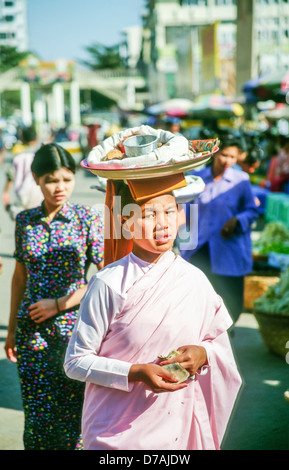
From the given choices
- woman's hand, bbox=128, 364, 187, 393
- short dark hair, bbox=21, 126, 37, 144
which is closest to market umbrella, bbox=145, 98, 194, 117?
short dark hair, bbox=21, 126, 37, 144

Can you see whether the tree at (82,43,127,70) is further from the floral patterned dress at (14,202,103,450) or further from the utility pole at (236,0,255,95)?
the floral patterned dress at (14,202,103,450)

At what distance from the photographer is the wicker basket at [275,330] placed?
512cm

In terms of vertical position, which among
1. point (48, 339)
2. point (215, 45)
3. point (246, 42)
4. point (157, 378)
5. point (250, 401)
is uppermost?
point (246, 42)

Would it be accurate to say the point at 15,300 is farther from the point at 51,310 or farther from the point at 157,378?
the point at 157,378

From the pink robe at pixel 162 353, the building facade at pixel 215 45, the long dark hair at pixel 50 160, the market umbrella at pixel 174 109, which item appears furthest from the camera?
the building facade at pixel 215 45

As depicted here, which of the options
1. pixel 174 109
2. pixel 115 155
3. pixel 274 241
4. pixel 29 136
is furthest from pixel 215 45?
pixel 115 155

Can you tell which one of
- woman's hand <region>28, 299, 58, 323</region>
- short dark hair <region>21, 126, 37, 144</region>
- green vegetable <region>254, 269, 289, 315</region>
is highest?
short dark hair <region>21, 126, 37, 144</region>

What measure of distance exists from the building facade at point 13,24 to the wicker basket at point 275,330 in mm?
124512

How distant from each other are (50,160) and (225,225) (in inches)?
78.1

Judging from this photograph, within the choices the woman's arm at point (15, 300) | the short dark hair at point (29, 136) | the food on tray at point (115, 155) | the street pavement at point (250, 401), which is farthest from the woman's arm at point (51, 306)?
the short dark hair at point (29, 136)

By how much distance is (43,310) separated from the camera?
300 centimetres

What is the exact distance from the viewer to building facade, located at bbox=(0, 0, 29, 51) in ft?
402

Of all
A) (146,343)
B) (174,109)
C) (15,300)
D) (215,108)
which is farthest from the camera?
(174,109)

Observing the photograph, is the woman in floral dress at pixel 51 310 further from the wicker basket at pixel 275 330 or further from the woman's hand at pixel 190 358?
the wicker basket at pixel 275 330
